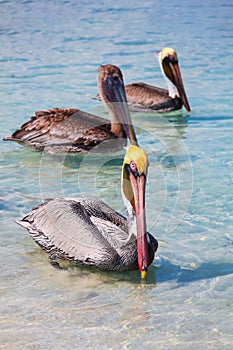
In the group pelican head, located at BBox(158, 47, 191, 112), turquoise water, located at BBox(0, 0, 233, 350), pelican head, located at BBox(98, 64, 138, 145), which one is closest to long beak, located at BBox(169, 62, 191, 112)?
pelican head, located at BBox(158, 47, 191, 112)

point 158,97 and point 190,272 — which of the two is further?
point 158,97

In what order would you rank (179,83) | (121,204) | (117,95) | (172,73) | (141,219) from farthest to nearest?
(172,73), (179,83), (117,95), (121,204), (141,219)

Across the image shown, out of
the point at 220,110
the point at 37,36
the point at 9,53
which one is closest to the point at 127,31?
the point at 37,36

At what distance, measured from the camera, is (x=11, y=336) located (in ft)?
12.0

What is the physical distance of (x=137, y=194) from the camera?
3.94 metres

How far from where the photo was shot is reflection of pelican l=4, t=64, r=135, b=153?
22.0 feet

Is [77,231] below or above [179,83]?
above

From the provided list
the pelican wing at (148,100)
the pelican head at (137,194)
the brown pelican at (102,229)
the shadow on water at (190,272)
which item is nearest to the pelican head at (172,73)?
the pelican wing at (148,100)

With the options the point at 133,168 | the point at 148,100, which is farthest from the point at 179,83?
the point at 133,168

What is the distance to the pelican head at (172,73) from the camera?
865cm

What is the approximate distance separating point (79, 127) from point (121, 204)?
4.56 feet

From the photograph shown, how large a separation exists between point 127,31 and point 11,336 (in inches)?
435

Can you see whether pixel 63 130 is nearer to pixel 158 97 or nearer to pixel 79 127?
pixel 79 127

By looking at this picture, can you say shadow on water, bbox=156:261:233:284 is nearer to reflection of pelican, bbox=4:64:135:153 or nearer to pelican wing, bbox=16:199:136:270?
pelican wing, bbox=16:199:136:270
